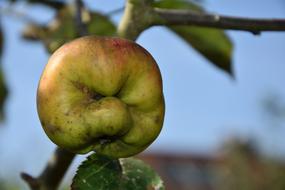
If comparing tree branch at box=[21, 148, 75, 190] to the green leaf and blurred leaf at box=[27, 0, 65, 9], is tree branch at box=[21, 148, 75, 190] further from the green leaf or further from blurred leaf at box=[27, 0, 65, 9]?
blurred leaf at box=[27, 0, 65, 9]

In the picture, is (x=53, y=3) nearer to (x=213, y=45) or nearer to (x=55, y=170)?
(x=213, y=45)

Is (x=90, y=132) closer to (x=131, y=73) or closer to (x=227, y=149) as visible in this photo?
(x=131, y=73)

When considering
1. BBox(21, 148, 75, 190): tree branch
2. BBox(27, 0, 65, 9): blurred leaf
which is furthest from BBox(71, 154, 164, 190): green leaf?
BBox(27, 0, 65, 9): blurred leaf

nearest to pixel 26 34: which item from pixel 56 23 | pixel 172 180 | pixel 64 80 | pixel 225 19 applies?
pixel 56 23

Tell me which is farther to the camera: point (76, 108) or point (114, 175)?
point (114, 175)

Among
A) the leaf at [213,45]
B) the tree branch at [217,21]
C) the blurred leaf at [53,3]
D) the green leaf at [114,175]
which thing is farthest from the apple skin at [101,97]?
the blurred leaf at [53,3]

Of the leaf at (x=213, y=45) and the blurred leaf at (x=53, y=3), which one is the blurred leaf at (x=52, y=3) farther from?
the leaf at (x=213, y=45)
